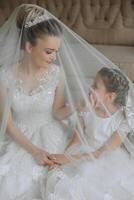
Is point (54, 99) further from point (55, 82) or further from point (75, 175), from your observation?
point (75, 175)

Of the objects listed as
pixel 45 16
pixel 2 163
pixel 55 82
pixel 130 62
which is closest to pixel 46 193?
pixel 2 163

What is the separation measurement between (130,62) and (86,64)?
881mm

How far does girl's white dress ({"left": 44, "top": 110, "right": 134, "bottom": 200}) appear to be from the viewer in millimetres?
1474

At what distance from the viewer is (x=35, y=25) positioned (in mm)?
1562

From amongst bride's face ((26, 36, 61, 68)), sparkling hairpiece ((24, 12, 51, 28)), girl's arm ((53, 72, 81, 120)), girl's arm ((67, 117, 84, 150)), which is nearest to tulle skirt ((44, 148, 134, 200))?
girl's arm ((67, 117, 84, 150))

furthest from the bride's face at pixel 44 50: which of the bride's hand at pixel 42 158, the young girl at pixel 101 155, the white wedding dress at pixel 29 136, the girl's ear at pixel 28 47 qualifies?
the bride's hand at pixel 42 158

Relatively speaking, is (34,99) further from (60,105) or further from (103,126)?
(103,126)

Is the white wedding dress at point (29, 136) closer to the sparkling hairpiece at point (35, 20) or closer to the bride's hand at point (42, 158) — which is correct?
the bride's hand at point (42, 158)

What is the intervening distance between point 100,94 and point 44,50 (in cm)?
27

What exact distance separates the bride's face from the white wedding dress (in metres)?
0.10

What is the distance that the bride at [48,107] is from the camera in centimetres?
153

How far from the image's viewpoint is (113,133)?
163 centimetres

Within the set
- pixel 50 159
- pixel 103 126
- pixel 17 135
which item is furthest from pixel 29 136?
pixel 103 126

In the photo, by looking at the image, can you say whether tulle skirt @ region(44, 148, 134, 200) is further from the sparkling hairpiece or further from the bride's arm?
the sparkling hairpiece
